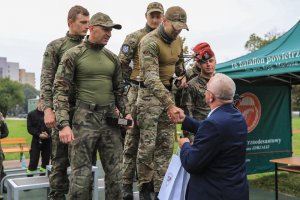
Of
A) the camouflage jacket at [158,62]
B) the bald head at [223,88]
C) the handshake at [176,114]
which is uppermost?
the camouflage jacket at [158,62]

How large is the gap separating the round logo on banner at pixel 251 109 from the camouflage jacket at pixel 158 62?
2.85m

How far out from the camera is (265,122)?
664cm

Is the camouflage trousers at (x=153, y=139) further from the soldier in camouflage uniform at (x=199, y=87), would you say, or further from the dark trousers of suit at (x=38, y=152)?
the dark trousers of suit at (x=38, y=152)

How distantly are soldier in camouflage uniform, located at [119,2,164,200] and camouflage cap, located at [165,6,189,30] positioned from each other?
78 centimetres

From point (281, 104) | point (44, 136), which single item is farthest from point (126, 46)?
point (281, 104)

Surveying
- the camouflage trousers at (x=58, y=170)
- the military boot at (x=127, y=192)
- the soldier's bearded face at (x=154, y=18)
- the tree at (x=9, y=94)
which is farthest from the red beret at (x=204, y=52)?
the tree at (x=9, y=94)

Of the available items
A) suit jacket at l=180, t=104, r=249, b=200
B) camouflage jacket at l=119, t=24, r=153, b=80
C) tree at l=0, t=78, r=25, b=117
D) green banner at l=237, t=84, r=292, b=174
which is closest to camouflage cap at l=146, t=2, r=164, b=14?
A: camouflage jacket at l=119, t=24, r=153, b=80

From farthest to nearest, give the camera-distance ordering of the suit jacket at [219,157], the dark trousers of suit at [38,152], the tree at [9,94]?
the tree at [9,94]
the dark trousers of suit at [38,152]
the suit jacket at [219,157]

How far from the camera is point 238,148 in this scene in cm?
229

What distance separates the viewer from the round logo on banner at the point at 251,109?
6.35 meters

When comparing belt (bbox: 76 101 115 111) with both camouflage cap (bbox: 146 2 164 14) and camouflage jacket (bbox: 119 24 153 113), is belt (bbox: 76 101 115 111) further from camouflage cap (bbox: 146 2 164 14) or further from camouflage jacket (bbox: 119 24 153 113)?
camouflage cap (bbox: 146 2 164 14)

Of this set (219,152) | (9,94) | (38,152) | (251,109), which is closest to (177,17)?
(219,152)

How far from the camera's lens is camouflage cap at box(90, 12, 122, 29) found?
120 inches

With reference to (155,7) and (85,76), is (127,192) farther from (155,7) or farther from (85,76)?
(155,7)
